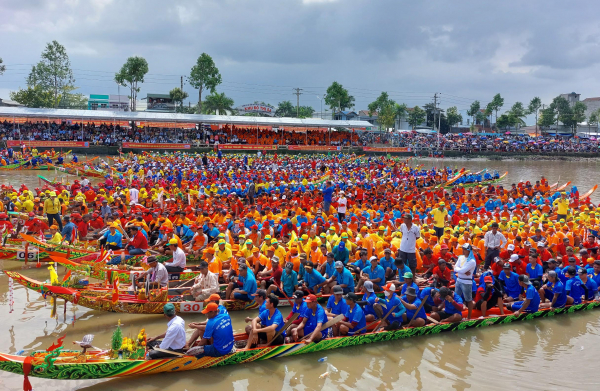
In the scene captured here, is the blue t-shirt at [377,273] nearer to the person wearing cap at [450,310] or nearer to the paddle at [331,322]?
the person wearing cap at [450,310]

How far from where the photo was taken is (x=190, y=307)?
840 centimetres

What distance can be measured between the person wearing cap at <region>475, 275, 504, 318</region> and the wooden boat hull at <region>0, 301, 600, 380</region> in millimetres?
250

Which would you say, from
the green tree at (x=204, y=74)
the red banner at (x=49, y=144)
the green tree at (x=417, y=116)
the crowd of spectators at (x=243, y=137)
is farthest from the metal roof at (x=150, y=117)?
the green tree at (x=417, y=116)

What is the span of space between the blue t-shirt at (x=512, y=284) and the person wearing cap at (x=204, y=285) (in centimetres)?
562

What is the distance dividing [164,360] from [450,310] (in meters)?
4.94

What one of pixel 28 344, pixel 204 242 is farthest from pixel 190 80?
pixel 28 344

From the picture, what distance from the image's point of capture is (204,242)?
11477mm

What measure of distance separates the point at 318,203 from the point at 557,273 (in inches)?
344

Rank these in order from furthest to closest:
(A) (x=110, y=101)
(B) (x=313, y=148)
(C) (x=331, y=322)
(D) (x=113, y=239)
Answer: (A) (x=110, y=101) → (B) (x=313, y=148) → (D) (x=113, y=239) → (C) (x=331, y=322)

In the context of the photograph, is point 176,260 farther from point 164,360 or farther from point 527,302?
point 527,302

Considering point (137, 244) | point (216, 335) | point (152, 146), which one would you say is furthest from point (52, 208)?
point (152, 146)

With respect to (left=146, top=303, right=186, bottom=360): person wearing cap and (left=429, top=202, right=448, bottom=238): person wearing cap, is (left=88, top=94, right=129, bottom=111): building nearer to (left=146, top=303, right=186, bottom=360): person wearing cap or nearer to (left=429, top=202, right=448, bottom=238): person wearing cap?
(left=429, top=202, right=448, bottom=238): person wearing cap

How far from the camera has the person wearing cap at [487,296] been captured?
845 centimetres

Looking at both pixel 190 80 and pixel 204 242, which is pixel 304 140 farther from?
pixel 204 242
